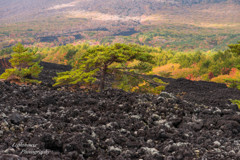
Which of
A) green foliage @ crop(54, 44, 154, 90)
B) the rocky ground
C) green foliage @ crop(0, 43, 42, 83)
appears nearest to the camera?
the rocky ground

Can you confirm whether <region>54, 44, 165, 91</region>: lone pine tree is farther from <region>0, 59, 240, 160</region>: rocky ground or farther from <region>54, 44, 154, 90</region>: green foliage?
<region>0, 59, 240, 160</region>: rocky ground

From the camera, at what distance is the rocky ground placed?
3006 mm

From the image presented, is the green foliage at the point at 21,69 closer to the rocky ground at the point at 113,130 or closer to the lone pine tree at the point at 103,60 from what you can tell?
the lone pine tree at the point at 103,60

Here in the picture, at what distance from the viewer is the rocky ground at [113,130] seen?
3.01 metres

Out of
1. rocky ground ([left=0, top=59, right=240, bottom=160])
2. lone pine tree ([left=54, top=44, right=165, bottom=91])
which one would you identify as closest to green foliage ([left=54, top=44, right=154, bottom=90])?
lone pine tree ([left=54, top=44, right=165, bottom=91])

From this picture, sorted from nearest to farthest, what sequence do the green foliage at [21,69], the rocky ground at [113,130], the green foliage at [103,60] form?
the rocky ground at [113,130], the green foliage at [103,60], the green foliage at [21,69]

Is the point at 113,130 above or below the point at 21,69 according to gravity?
above

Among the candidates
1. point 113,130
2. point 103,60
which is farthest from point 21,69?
point 113,130

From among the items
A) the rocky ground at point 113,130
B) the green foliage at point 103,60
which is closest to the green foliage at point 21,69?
the green foliage at point 103,60

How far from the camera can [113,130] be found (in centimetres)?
401

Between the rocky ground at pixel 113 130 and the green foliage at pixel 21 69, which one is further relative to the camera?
the green foliage at pixel 21 69

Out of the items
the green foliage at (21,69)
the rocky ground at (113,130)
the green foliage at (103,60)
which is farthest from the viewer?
the green foliage at (21,69)

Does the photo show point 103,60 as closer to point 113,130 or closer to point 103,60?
point 103,60

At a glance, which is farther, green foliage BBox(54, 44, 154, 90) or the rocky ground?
green foliage BBox(54, 44, 154, 90)
